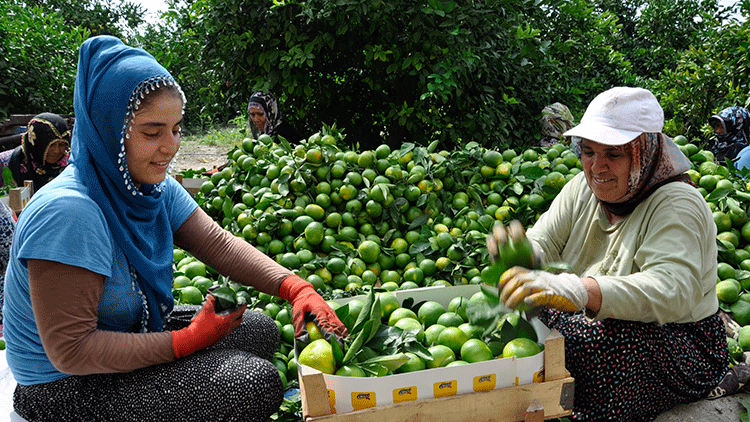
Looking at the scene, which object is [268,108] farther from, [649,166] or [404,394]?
[404,394]

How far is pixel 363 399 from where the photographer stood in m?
1.56

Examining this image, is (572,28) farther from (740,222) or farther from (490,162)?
(740,222)

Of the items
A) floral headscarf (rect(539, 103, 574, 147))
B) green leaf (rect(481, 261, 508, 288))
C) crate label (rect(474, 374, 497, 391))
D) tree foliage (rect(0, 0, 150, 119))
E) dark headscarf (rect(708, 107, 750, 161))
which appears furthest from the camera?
tree foliage (rect(0, 0, 150, 119))

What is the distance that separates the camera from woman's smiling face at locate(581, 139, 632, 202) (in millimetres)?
1925

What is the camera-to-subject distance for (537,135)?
18.4 feet

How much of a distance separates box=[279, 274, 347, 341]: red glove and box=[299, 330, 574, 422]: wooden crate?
255 mm

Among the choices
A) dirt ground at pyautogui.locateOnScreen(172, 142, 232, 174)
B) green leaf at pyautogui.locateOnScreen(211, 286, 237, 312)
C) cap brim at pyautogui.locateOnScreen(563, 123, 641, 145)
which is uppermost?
cap brim at pyautogui.locateOnScreen(563, 123, 641, 145)

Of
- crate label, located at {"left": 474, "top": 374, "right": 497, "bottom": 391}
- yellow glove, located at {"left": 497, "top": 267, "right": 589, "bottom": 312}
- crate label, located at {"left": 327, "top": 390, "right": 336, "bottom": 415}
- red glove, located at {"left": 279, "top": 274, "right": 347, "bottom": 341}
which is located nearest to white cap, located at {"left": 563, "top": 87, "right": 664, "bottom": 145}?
yellow glove, located at {"left": 497, "top": 267, "right": 589, "bottom": 312}

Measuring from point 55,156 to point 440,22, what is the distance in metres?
3.73

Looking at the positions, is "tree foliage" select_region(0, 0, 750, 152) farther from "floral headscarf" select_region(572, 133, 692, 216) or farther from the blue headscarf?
the blue headscarf

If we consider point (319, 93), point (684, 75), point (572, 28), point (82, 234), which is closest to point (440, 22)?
point (319, 93)

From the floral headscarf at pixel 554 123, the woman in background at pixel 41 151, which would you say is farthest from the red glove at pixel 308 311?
the floral headscarf at pixel 554 123

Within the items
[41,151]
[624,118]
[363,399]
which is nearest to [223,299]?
[363,399]

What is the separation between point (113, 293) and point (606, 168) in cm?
181
